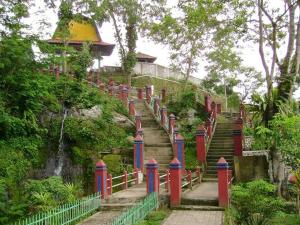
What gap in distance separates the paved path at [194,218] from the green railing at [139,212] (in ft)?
2.10

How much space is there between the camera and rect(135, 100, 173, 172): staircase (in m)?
19.8

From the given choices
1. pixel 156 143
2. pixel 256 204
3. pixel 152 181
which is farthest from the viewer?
pixel 156 143

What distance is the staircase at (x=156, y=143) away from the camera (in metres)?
19.8

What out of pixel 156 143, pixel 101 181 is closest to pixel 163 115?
pixel 156 143

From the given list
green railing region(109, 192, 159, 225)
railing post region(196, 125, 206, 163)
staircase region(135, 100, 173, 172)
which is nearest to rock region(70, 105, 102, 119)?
staircase region(135, 100, 173, 172)

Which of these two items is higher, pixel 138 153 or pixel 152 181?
pixel 138 153

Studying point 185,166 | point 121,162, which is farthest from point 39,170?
point 185,166

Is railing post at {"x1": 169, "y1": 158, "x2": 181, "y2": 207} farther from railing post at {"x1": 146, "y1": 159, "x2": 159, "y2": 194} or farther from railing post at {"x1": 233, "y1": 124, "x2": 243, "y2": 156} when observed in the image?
railing post at {"x1": 233, "y1": 124, "x2": 243, "y2": 156}

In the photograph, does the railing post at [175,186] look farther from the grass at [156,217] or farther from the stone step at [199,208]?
the grass at [156,217]

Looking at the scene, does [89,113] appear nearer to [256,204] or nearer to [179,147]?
[179,147]

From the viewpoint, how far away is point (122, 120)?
71.6ft

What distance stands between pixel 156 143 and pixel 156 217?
371 inches

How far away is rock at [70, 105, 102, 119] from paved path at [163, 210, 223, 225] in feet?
27.4

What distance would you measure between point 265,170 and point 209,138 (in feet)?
15.0
